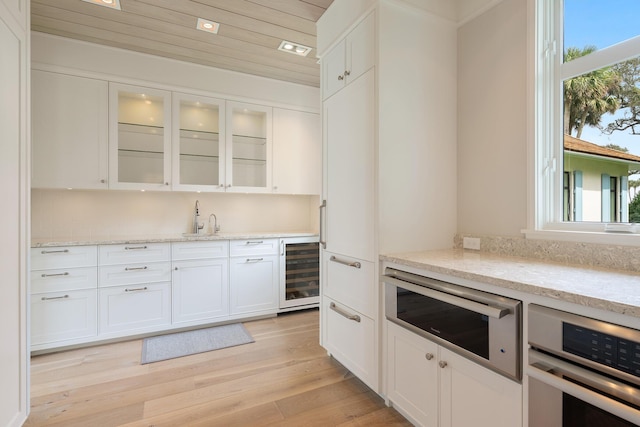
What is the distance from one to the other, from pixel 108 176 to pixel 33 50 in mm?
1172

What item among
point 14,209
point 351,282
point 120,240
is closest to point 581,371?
point 351,282

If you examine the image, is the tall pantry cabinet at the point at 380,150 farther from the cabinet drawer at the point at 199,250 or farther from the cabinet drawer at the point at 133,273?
the cabinet drawer at the point at 133,273

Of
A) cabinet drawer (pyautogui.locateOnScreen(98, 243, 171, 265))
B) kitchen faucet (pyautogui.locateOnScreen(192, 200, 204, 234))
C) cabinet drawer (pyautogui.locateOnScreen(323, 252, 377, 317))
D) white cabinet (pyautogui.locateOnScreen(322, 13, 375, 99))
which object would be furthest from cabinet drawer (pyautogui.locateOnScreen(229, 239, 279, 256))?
white cabinet (pyautogui.locateOnScreen(322, 13, 375, 99))

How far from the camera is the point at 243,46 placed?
290 cm

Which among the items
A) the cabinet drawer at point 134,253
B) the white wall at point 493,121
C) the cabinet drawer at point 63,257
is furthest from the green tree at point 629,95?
the cabinet drawer at point 63,257

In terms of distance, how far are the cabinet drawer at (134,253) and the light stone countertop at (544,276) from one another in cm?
213

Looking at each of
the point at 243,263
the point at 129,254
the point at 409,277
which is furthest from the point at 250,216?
the point at 409,277

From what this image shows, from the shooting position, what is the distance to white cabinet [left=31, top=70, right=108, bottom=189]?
2686 mm

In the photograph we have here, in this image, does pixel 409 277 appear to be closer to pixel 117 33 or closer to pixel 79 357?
pixel 79 357

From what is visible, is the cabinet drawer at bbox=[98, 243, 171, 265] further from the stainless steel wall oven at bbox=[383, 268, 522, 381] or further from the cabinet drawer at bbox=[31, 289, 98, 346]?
the stainless steel wall oven at bbox=[383, 268, 522, 381]

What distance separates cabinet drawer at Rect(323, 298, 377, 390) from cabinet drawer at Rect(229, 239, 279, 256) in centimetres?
114

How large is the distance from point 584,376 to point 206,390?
2038 millimetres

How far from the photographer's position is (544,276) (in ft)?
4.06

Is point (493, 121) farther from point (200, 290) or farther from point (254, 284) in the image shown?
point (200, 290)
